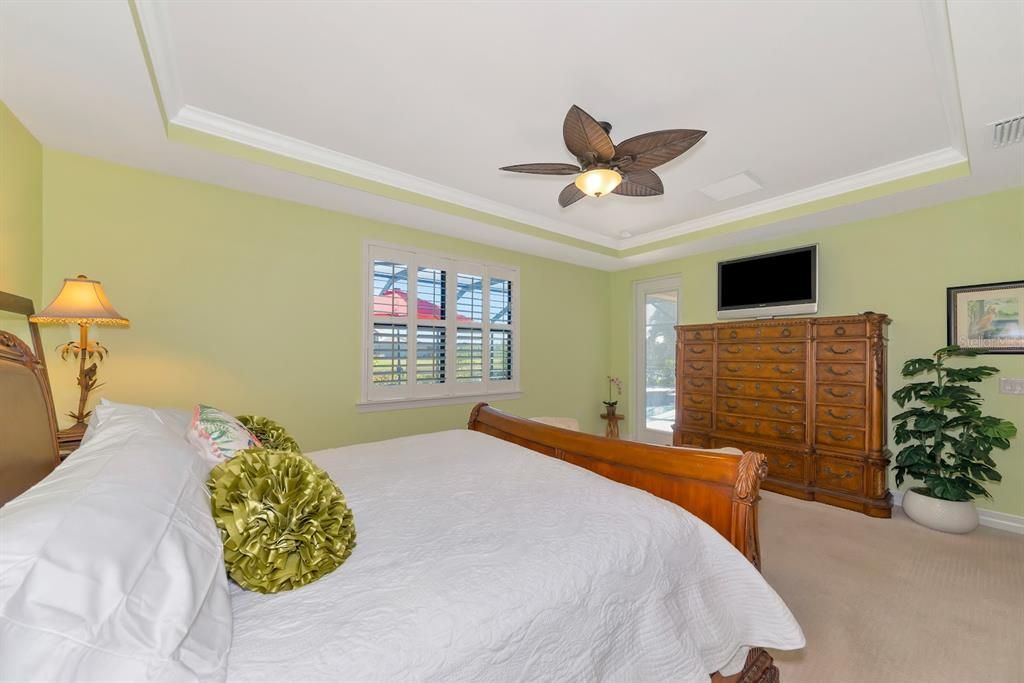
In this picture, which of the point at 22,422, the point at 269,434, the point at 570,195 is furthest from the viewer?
the point at 570,195

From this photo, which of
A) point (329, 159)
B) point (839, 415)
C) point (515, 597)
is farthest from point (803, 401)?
point (329, 159)

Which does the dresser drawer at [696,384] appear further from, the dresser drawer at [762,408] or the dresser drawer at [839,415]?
the dresser drawer at [839,415]

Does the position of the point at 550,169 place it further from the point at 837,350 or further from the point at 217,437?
the point at 837,350

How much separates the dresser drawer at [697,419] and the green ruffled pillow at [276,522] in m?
4.05

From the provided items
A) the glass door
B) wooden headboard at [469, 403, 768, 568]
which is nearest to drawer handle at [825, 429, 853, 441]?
the glass door

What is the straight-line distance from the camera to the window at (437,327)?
3.73 metres

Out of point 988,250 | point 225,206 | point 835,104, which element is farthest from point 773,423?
point 225,206

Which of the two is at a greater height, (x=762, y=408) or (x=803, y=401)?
(x=803, y=401)

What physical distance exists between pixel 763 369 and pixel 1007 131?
2.19 m

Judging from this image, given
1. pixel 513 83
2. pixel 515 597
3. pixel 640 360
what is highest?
pixel 513 83

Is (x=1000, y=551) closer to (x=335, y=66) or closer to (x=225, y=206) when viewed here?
(x=335, y=66)

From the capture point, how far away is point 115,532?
2.30 feet

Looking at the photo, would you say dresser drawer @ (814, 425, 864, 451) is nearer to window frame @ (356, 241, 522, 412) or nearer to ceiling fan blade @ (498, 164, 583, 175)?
window frame @ (356, 241, 522, 412)

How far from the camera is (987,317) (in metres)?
3.11
